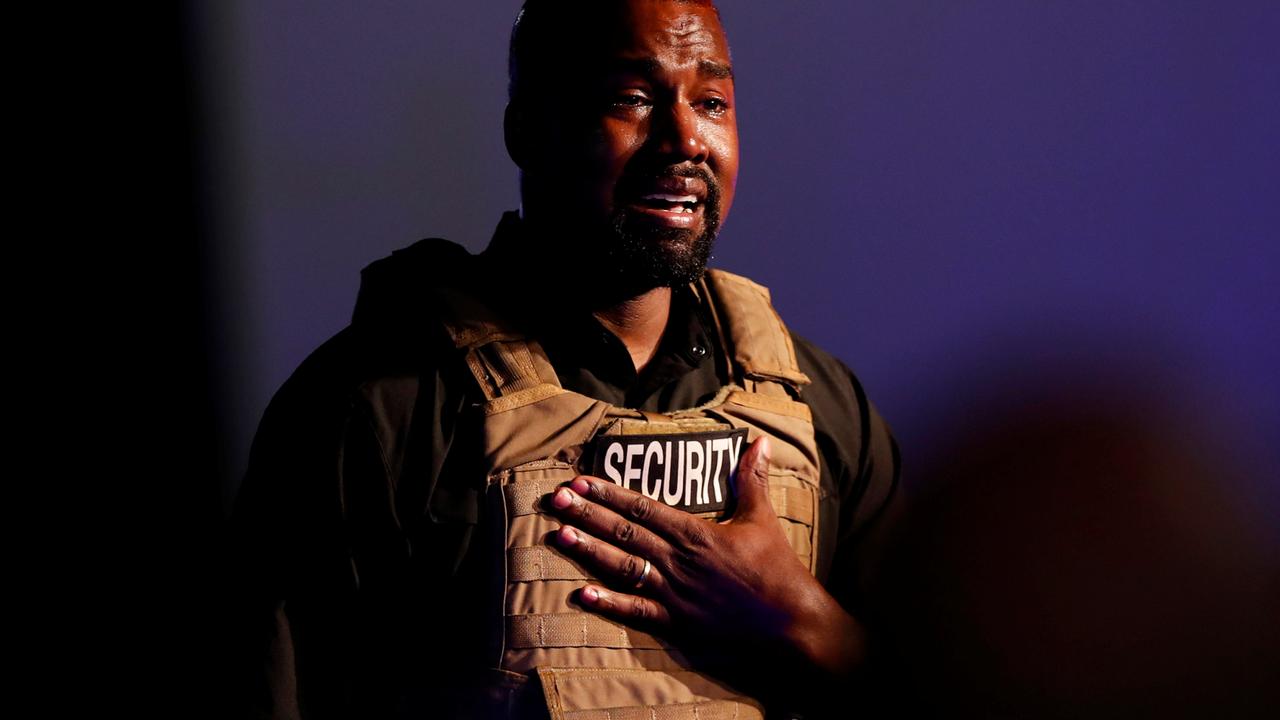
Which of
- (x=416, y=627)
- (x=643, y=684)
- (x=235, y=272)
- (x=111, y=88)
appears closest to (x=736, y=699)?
(x=643, y=684)

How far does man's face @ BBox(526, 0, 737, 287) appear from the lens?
1.22 meters

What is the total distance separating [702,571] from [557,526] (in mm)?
153

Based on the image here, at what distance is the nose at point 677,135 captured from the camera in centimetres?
122

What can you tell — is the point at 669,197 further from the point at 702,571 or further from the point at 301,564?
the point at 301,564

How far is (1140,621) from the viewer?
1.71 m

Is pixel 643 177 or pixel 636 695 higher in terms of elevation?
pixel 643 177

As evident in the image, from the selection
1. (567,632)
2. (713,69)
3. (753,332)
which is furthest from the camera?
(753,332)

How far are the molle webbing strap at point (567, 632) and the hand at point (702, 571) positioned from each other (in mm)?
14

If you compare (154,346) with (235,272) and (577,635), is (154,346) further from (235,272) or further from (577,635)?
(577,635)

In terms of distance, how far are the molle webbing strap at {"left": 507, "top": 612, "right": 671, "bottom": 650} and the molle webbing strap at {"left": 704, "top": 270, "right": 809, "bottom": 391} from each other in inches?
12.7

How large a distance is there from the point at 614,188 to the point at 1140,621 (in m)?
1.03

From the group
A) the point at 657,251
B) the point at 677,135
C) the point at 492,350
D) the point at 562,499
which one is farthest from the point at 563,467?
the point at 677,135

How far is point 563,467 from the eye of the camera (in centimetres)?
119

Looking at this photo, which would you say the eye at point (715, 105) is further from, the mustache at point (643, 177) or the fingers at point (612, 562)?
the fingers at point (612, 562)
